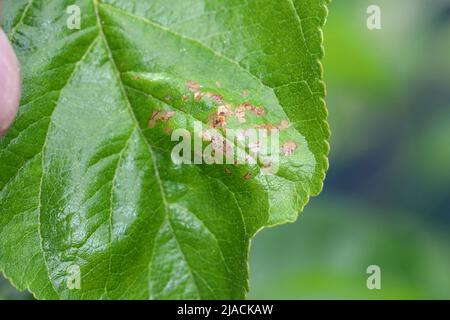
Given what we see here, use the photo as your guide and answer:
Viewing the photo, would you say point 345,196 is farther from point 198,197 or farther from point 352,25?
point 198,197

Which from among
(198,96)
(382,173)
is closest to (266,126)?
(198,96)

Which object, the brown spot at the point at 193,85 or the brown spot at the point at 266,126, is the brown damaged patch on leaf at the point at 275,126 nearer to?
the brown spot at the point at 266,126

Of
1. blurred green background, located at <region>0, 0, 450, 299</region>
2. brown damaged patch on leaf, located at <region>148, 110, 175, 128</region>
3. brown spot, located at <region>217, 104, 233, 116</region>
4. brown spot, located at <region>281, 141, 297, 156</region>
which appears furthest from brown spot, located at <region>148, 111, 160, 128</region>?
blurred green background, located at <region>0, 0, 450, 299</region>

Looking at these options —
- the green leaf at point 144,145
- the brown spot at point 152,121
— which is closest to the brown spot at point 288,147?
the green leaf at point 144,145

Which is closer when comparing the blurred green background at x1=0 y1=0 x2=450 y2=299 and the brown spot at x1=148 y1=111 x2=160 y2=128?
the brown spot at x1=148 y1=111 x2=160 y2=128

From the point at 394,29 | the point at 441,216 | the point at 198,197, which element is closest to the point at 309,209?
the point at 441,216

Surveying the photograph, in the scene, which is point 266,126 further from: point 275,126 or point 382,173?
point 382,173

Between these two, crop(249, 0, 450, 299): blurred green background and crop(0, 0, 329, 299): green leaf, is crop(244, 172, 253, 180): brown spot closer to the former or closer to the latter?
crop(0, 0, 329, 299): green leaf
